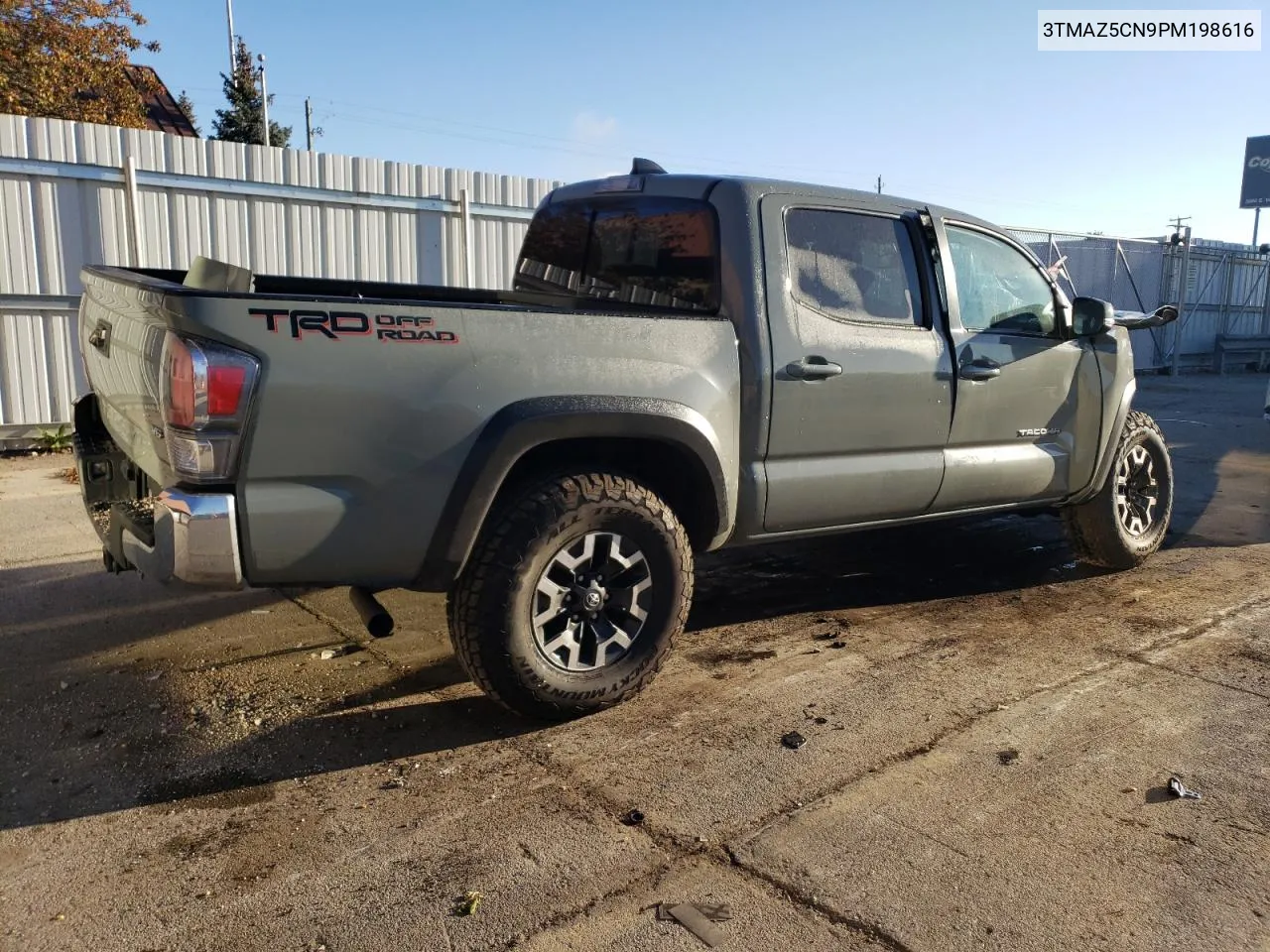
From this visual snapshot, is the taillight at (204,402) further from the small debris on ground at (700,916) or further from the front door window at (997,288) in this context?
the front door window at (997,288)

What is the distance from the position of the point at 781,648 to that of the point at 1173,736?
155cm

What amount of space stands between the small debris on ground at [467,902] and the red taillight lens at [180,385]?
4.96 ft

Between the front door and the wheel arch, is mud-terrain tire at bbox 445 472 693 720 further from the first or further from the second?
the front door

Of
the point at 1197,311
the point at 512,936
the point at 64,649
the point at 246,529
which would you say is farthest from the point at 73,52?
the point at 1197,311

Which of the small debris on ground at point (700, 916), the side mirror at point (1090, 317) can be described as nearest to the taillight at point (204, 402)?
the small debris on ground at point (700, 916)

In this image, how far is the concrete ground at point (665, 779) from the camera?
2.49 metres

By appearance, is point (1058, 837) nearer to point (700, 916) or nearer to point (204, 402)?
point (700, 916)

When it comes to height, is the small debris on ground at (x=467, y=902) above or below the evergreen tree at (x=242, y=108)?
below

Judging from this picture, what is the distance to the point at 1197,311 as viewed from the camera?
2136 centimetres

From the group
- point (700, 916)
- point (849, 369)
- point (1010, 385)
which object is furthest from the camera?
point (1010, 385)

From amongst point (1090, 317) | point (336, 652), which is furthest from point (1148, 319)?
point (336, 652)

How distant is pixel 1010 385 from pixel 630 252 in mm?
1950

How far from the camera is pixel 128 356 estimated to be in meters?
3.27

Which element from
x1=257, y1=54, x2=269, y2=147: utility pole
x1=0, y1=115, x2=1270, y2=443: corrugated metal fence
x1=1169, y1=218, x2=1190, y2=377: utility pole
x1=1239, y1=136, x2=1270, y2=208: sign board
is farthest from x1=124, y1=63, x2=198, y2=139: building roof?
x1=1239, y1=136, x2=1270, y2=208: sign board
